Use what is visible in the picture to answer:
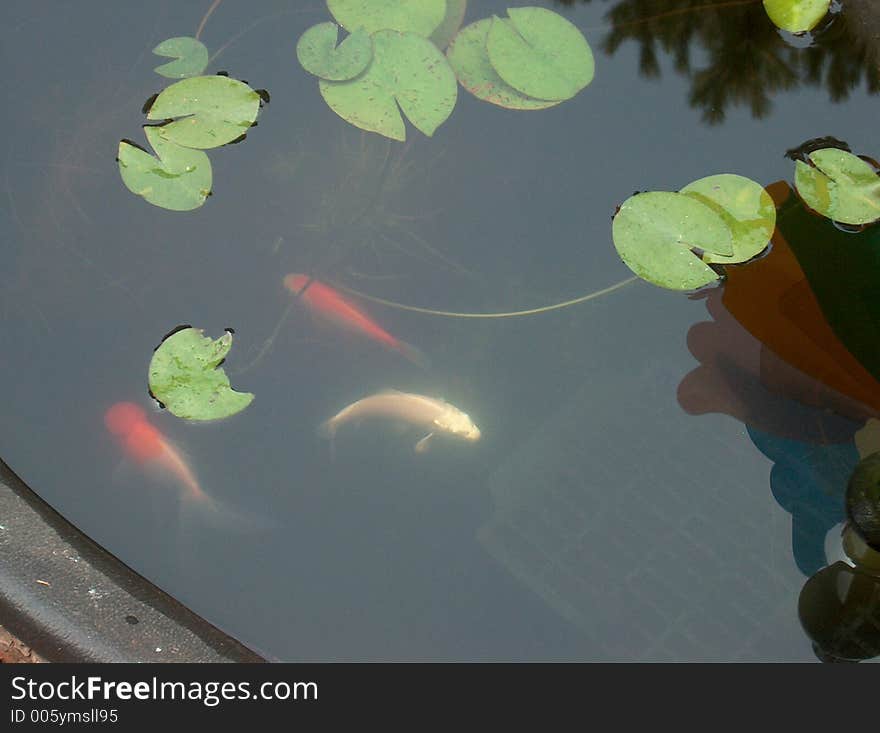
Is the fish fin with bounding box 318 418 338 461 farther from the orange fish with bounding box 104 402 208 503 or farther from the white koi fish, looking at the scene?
the orange fish with bounding box 104 402 208 503

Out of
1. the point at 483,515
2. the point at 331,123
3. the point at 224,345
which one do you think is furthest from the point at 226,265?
the point at 483,515

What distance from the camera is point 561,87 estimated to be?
1812mm

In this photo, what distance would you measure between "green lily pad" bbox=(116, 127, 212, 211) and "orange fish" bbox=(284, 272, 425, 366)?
25 cm

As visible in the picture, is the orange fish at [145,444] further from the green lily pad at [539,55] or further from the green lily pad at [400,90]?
the green lily pad at [539,55]

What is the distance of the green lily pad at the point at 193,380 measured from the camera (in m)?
1.55

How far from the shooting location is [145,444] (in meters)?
1.53

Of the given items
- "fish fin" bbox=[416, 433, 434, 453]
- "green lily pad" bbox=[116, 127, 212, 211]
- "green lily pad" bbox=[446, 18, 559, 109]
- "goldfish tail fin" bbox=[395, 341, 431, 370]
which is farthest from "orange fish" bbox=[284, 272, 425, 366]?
"green lily pad" bbox=[446, 18, 559, 109]

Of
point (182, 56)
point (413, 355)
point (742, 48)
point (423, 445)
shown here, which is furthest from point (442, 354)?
point (742, 48)

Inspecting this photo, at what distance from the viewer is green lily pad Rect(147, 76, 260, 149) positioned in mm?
1728

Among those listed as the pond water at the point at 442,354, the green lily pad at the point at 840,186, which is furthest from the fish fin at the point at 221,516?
the green lily pad at the point at 840,186

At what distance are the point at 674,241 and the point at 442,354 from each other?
428 mm

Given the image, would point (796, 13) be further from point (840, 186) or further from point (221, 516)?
point (221, 516)

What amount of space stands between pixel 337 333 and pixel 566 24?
0.75 meters
